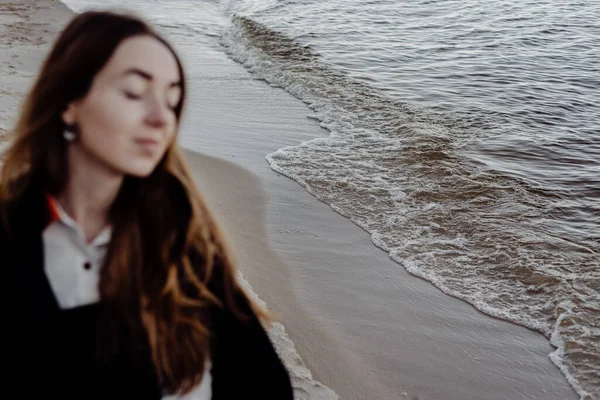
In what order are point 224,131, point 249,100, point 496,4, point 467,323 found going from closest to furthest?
point 467,323 < point 224,131 < point 249,100 < point 496,4

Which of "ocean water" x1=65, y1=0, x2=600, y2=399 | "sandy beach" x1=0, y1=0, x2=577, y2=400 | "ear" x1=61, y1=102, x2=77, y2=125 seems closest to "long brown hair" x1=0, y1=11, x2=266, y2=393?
"ear" x1=61, y1=102, x2=77, y2=125

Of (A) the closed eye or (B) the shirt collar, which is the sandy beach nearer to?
(B) the shirt collar

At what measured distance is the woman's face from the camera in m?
1.71

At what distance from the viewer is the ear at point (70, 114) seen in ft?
5.76

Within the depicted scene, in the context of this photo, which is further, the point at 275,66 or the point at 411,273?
the point at 275,66

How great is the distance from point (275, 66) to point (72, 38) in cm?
1068

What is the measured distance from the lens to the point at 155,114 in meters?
1.74

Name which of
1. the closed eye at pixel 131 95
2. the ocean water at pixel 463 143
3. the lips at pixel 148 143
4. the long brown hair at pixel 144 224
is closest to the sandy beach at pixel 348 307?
the ocean water at pixel 463 143

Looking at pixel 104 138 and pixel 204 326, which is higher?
pixel 104 138

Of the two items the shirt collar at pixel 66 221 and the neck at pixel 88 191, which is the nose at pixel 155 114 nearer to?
the neck at pixel 88 191

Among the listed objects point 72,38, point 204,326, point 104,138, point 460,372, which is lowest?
point 460,372

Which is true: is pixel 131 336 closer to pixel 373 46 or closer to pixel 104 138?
pixel 104 138

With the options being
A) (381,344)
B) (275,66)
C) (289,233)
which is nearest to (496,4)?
(275,66)

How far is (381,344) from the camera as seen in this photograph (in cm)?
416
